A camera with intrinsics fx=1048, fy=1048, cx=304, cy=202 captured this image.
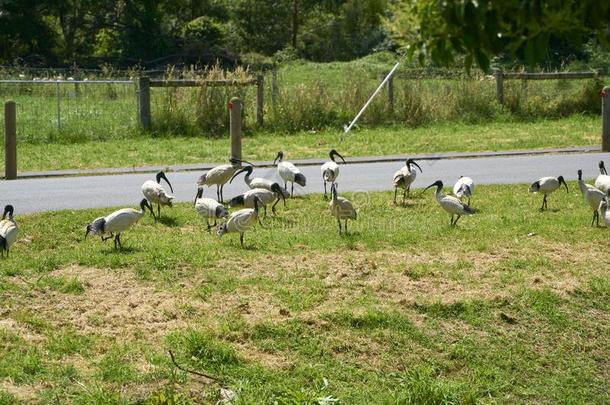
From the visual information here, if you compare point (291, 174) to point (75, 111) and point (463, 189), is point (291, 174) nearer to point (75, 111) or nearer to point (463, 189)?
point (463, 189)

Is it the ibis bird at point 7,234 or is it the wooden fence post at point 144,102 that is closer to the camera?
the ibis bird at point 7,234

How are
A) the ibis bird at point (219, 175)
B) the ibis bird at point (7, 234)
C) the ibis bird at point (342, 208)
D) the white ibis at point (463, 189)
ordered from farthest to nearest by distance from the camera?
the ibis bird at point (219, 175), the white ibis at point (463, 189), the ibis bird at point (342, 208), the ibis bird at point (7, 234)

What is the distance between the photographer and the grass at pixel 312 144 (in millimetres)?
21766

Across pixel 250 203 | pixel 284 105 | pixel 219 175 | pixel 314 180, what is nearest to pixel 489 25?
pixel 250 203

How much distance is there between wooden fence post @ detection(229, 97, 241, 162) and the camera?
1972 cm

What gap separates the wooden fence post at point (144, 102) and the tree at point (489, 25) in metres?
20.3

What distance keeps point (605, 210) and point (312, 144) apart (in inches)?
447

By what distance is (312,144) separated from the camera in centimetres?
2439

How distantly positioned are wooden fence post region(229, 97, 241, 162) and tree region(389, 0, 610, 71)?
1428 centimetres

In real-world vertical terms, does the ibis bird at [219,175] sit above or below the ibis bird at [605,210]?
above

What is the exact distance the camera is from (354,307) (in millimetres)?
10570

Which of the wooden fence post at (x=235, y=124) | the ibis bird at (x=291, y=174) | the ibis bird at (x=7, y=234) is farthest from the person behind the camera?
the wooden fence post at (x=235, y=124)

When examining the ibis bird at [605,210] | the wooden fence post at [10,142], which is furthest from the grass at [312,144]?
the ibis bird at [605,210]

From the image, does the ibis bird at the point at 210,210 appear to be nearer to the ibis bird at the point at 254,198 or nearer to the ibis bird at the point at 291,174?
the ibis bird at the point at 254,198
